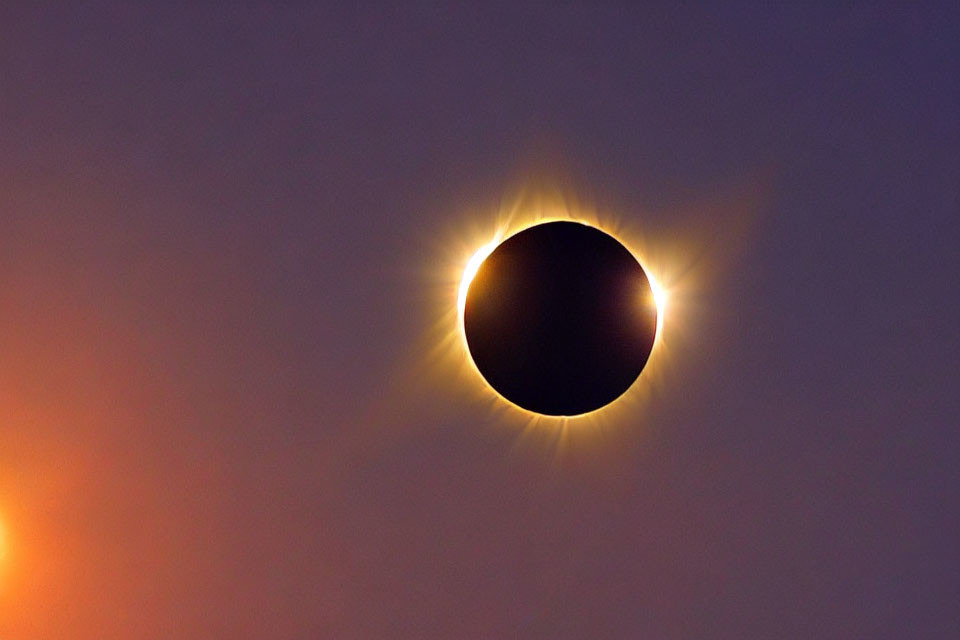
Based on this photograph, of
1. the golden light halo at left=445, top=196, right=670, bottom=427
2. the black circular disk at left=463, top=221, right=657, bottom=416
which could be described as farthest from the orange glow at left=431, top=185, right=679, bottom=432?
the black circular disk at left=463, top=221, right=657, bottom=416

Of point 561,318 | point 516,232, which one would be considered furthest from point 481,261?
point 561,318

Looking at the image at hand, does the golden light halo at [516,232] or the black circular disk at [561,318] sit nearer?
the black circular disk at [561,318]

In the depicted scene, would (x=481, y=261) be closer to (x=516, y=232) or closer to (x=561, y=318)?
(x=516, y=232)

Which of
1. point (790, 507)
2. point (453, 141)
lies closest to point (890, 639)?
point (790, 507)

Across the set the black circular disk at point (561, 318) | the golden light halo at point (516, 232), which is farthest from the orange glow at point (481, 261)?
the black circular disk at point (561, 318)

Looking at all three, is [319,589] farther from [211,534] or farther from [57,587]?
[57,587]

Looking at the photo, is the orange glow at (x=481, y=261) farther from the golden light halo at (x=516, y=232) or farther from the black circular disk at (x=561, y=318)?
the black circular disk at (x=561, y=318)
